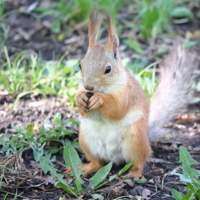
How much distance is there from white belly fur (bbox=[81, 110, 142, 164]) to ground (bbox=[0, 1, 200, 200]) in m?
0.16

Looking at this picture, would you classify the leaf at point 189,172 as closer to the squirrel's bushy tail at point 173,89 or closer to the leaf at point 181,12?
the squirrel's bushy tail at point 173,89

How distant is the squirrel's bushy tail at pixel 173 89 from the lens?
371 cm

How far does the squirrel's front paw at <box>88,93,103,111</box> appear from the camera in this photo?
277 centimetres

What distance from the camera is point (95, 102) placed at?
277cm

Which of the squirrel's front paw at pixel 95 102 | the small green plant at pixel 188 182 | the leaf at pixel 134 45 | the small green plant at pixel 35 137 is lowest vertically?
the small green plant at pixel 188 182

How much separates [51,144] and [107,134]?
1.87 ft

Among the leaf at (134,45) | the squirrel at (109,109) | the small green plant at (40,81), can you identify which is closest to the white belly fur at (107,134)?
the squirrel at (109,109)

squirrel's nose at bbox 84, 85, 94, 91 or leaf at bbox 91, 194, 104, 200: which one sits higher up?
squirrel's nose at bbox 84, 85, 94, 91

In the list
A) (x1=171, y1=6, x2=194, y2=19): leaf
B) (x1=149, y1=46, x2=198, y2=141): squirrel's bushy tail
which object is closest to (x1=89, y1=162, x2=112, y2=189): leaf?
(x1=149, y1=46, x2=198, y2=141): squirrel's bushy tail

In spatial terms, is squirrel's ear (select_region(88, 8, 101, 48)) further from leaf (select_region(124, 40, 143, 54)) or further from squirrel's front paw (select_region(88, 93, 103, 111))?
leaf (select_region(124, 40, 143, 54))

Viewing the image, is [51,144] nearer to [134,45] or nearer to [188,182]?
[188,182]

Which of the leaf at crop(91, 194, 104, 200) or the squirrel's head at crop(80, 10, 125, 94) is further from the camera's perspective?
the squirrel's head at crop(80, 10, 125, 94)

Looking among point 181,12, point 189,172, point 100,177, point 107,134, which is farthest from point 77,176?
point 181,12

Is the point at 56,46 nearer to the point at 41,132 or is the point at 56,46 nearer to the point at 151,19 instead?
the point at 151,19
